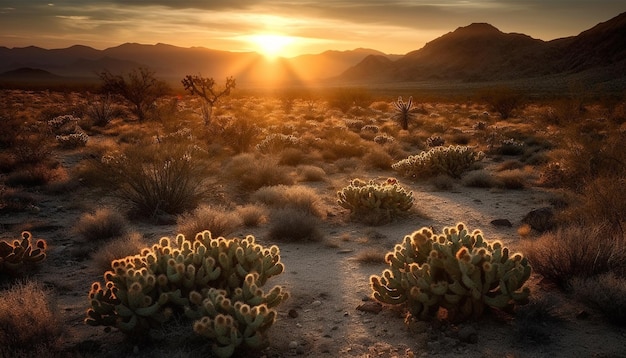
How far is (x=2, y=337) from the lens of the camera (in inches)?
182

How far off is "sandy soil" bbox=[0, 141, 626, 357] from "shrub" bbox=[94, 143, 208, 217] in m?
0.97

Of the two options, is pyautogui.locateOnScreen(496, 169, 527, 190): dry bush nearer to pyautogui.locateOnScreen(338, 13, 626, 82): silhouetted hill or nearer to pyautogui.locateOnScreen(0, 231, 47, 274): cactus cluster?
pyautogui.locateOnScreen(0, 231, 47, 274): cactus cluster

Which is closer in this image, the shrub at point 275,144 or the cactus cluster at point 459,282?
the cactus cluster at point 459,282

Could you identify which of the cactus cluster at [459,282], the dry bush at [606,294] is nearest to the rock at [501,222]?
the dry bush at [606,294]

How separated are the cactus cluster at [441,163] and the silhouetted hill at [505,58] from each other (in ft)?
307

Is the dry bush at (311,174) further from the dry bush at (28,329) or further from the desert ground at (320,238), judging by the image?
the dry bush at (28,329)

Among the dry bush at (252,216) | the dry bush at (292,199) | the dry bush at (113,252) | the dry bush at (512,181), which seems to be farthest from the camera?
the dry bush at (512,181)

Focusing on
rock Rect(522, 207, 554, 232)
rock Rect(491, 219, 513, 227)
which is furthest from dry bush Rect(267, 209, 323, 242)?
rock Rect(522, 207, 554, 232)

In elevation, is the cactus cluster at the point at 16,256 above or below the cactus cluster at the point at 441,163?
below

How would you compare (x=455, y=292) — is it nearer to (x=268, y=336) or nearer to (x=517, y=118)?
(x=268, y=336)

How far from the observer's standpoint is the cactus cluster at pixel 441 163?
45.3 ft

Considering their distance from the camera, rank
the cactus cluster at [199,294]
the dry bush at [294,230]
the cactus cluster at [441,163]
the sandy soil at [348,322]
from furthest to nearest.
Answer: the cactus cluster at [441,163] < the dry bush at [294,230] < the sandy soil at [348,322] < the cactus cluster at [199,294]

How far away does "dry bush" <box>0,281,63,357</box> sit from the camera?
4480 mm

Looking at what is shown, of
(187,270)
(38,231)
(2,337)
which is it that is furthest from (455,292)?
(38,231)
